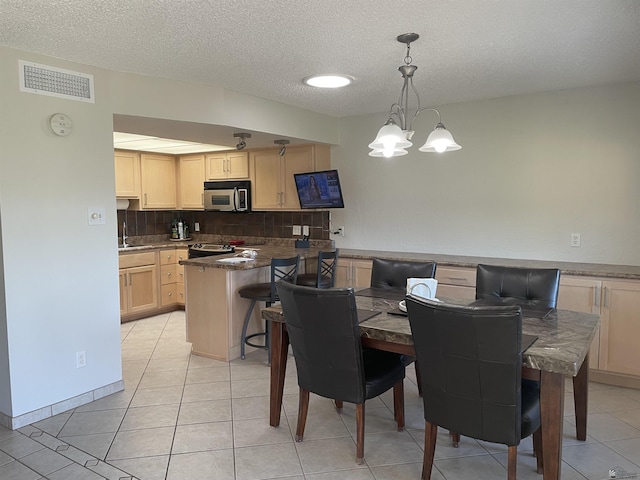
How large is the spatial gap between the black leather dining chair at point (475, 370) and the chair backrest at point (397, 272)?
120cm

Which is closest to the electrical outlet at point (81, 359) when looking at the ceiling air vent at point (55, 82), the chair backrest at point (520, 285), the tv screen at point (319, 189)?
the ceiling air vent at point (55, 82)

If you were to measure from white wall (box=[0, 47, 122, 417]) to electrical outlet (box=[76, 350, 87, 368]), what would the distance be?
1.1 inches

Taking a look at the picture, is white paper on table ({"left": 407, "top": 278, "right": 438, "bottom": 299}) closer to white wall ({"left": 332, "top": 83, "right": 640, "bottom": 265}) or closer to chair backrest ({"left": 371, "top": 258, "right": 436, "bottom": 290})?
chair backrest ({"left": 371, "top": 258, "right": 436, "bottom": 290})

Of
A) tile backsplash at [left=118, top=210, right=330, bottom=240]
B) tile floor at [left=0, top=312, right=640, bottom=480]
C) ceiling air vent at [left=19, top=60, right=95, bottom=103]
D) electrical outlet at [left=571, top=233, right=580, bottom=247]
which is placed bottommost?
tile floor at [left=0, top=312, right=640, bottom=480]

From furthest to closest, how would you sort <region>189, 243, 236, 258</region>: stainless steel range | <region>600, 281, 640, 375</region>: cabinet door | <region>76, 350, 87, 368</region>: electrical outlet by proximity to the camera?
<region>189, 243, 236, 258</region>: stainless steel range < <region>600, 281, 640, 375</region>: cabinet door < <region>76, 350, 87, 368</region>: electrical outlet

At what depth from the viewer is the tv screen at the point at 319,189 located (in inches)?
197

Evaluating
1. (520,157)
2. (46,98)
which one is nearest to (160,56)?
(46,98)

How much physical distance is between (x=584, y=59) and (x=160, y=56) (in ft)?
8.98

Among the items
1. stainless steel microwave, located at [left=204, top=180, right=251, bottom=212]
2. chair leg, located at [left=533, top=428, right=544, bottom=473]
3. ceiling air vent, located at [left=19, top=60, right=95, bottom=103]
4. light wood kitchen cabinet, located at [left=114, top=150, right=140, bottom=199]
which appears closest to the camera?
chair leg, located at [left=533, top=428, right=544, bottom=473]

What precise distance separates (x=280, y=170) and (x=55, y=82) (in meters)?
2.81

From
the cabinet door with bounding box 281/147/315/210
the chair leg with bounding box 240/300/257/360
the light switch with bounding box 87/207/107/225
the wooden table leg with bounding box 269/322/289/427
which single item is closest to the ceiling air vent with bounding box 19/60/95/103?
the light switch with bounding box 87/207/107/225

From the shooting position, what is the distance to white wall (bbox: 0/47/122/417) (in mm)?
2730

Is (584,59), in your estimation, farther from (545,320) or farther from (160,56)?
(160,56)

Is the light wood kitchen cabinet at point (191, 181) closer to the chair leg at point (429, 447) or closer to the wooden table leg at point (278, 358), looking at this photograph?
the wooden table leg at point (278, 358)
